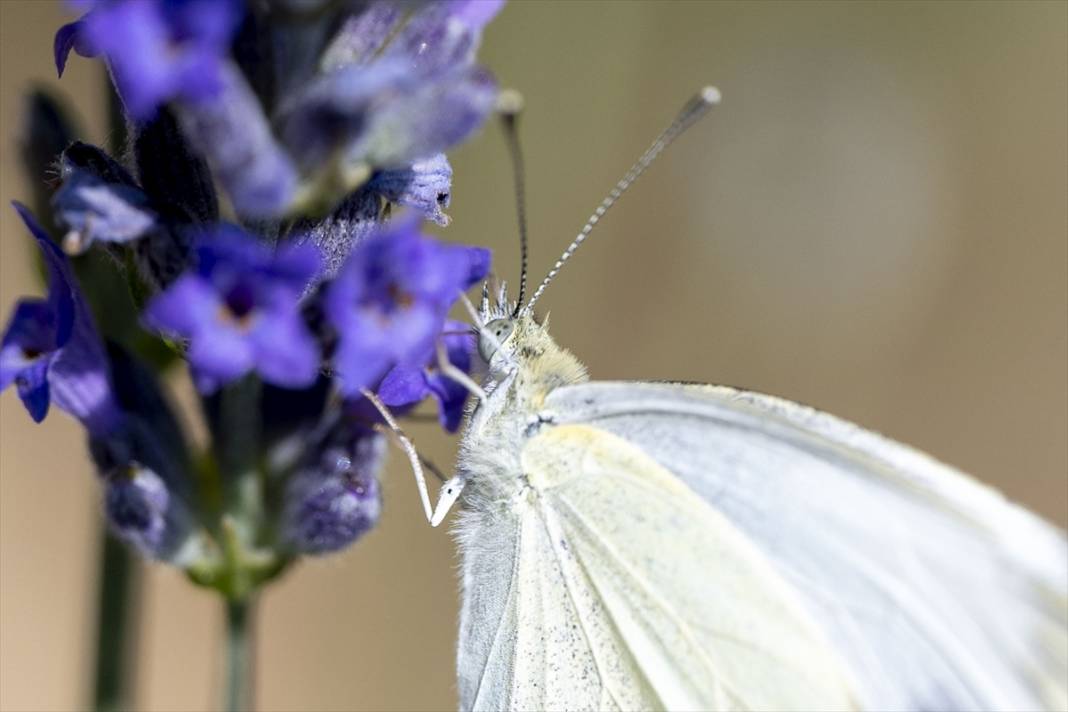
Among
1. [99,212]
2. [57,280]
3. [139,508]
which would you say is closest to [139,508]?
[139,508]

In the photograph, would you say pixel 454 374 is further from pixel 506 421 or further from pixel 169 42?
pixel 169 42

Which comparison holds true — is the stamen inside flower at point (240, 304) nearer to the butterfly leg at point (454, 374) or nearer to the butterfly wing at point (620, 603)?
the butterfly leg at point (454, 374)

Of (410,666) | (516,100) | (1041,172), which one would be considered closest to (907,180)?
(1041,172)

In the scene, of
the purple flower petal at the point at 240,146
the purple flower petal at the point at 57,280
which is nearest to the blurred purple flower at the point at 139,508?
the purple flower petal at the point at 57,280

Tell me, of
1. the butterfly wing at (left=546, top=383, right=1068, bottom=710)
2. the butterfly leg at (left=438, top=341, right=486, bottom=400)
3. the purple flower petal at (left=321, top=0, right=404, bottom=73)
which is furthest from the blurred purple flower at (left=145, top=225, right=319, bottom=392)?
the butterfly wing at (left=546, top=383, right=1068, bottom=710)

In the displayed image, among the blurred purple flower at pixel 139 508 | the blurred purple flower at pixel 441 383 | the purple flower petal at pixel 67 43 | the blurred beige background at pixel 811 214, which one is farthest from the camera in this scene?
the blurred beige background at pixel 811 214

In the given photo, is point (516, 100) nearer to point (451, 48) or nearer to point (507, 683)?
point (451, 48)
